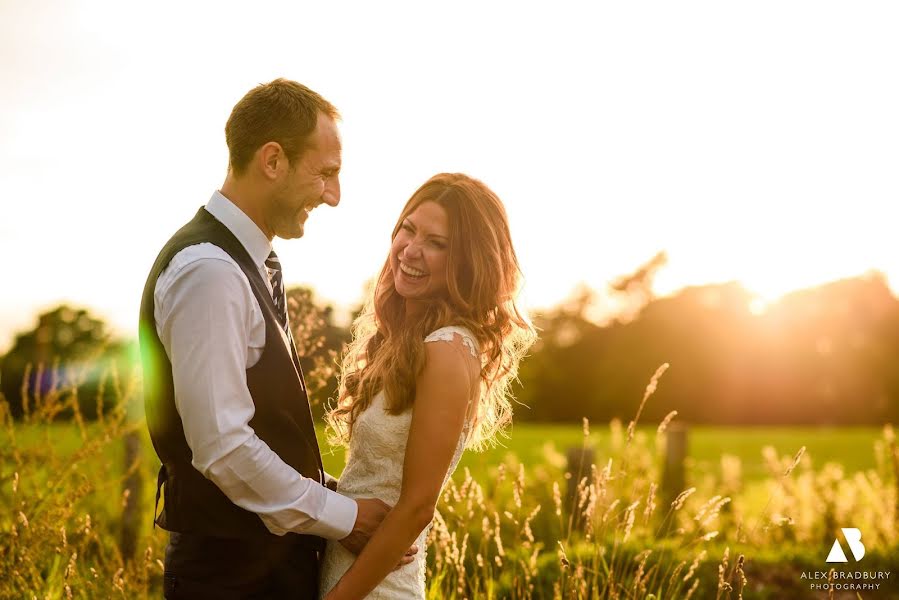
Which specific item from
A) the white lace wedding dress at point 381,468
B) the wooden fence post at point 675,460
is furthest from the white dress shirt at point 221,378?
the wooden fence post at point 675,460

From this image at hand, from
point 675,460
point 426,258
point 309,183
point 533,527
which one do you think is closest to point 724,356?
point 675,460

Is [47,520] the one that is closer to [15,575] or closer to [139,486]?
[15,575]

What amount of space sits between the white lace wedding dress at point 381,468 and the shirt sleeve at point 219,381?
453mm

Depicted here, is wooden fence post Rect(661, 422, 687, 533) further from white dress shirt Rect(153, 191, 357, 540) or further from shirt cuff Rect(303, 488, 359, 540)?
white dress shirt Rect(153, 191, 357, 540)

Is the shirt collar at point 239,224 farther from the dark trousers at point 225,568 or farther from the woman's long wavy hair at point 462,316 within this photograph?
the dark trousers at point 225,568

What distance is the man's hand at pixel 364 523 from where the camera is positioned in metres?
2.42

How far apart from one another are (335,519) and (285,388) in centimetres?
39

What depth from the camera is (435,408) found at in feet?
7.87

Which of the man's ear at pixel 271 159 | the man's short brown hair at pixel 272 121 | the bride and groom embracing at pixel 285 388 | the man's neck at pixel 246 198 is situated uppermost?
the man's short brown hair at pixel 272 121

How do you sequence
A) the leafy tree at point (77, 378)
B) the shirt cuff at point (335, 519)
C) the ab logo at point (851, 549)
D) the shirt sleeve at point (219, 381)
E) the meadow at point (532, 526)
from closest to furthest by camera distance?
the shirt sleeve at point (219, 381), the shirt cuff at point (335, 519), the meadow at point (532, 526), the leafy tree at point (77, 378), the ab logo at point (851, 549)

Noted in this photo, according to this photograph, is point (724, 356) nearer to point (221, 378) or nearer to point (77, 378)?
point (77, 378)

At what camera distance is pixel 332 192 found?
2.51 meters

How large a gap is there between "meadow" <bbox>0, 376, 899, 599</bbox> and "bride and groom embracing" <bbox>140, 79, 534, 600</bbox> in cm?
67

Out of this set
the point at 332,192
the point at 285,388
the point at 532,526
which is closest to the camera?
the point at 285,388
